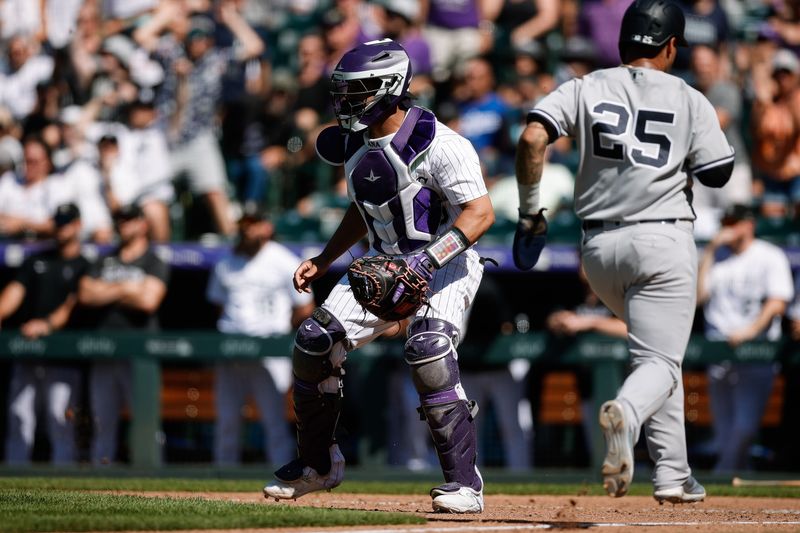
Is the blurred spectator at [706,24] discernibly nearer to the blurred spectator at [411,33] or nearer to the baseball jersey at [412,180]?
the blurred spectator at [411,33]

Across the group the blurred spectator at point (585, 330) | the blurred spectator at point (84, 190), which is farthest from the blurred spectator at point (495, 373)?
the blurred spectator at point (84, 190)

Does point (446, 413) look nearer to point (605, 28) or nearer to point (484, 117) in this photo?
point (484, 117)

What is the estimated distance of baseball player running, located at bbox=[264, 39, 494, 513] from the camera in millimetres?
5684

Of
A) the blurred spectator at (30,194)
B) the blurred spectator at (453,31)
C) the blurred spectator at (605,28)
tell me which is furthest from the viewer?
the blurred spectator at (453,31)

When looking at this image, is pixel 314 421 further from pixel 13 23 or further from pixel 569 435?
pixel 13 23

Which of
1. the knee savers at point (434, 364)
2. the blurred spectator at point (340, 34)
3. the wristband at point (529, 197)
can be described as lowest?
the knee savers at point (434, 364)

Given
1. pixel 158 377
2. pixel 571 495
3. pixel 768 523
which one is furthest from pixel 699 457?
pixel 768 523

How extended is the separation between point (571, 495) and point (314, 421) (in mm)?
2366

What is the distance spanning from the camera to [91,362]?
10.6 metres

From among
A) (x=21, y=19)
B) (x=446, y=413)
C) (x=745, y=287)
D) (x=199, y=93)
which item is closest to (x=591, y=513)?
Answer: (x=446, y=413)

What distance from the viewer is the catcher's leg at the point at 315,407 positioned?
19.4 feet

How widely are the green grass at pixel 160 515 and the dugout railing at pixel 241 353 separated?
4.04 meters

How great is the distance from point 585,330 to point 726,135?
7.39ft

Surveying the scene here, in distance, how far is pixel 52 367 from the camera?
10695 millimetres
